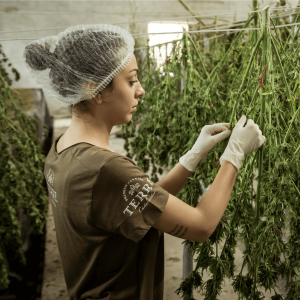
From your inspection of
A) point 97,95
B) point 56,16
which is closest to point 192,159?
point 97,95

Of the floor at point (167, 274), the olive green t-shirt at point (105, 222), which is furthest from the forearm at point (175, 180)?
the floor at point (167, 274)

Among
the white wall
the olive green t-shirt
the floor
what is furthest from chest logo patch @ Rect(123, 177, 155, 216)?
the white wall

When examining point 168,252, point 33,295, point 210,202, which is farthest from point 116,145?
point 210,202

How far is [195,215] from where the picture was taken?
999 millimetres

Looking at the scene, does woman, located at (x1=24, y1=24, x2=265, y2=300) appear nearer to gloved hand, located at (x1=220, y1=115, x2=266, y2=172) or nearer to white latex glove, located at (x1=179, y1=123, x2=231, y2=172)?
gloved hand, located at (x1=220, y1=115, x2=266, y2=172)

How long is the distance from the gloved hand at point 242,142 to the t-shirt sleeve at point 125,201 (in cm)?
31

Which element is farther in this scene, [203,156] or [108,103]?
[203,156]

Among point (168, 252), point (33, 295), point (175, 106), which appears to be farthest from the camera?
point (168, 252)

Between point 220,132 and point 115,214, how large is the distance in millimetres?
628

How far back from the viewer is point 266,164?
1.44 metres

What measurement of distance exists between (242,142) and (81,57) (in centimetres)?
62

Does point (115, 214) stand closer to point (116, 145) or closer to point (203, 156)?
point (203, 156)

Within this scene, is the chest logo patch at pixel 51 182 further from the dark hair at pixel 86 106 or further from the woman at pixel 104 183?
the dark hair at pixel 86 106

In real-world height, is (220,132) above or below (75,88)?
below
